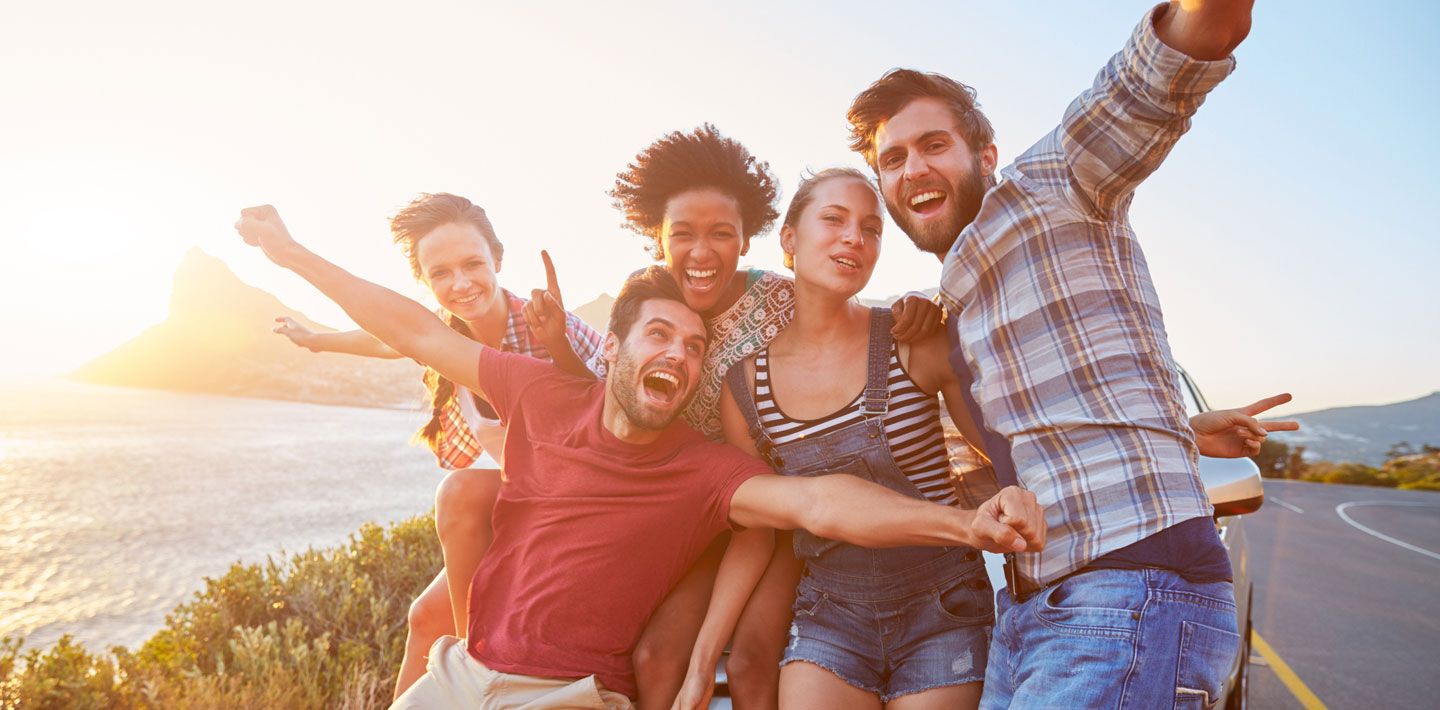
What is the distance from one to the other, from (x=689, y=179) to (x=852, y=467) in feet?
5.08

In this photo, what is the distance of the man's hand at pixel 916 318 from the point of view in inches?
90.8

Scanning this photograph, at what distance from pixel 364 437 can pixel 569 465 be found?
44.4 metres

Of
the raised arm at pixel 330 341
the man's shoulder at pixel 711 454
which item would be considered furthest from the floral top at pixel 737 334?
the raised arm at pixel 330 341

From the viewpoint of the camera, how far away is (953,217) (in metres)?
2.25

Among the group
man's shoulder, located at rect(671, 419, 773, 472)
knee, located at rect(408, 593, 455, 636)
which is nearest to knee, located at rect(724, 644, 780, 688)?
man's shoulder, located at rect(671, 419, 773, 472)

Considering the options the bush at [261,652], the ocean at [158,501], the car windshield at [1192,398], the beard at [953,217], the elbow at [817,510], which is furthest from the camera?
the ocean at [158,501]

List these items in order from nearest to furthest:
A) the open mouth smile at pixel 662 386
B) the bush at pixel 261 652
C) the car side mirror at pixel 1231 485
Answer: the open mouth smile at pixel 662 386 < the car side mirror at pixel 1231 485 < the bush at pixel 261 652

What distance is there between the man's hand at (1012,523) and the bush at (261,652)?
135 inches

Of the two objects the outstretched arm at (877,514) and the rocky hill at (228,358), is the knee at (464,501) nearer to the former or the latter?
the outstretched arm at (877,514)

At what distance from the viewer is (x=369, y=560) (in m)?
5.79

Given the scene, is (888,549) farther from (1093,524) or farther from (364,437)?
(364,437)

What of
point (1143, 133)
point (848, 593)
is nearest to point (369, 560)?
point (848, 593)

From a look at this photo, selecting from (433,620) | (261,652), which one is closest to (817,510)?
(433,620)

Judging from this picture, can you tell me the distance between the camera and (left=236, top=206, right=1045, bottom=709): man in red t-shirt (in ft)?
7.39
